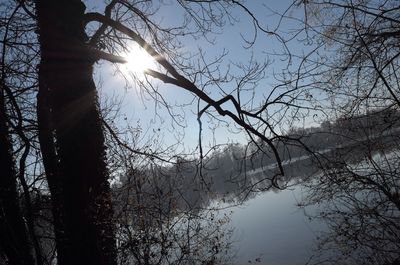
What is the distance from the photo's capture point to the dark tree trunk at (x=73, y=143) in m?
3.03

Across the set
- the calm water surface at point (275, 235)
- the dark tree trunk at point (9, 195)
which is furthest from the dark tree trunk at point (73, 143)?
the calm water surface at point (275, 235)

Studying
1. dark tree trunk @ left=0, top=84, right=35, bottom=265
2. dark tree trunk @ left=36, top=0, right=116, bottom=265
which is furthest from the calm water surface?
dark tree trunk @ left=36, top=0, right=116, bottom=265

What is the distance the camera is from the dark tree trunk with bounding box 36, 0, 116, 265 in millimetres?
3029

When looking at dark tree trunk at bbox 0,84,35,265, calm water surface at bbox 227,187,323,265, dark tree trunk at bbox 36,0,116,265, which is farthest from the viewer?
calm water surface at bbox 227,187,323,265

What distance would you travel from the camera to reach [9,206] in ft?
14.8

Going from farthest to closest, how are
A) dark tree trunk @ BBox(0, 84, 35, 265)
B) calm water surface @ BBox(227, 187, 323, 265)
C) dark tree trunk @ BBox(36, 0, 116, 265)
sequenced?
calm water surface @ BBox(227, 187, 323, 265)
dark tree trunk @ BBox(0, 84, 35, 265)
dark tree trunk @ BBox(36, 0, 116, 265)

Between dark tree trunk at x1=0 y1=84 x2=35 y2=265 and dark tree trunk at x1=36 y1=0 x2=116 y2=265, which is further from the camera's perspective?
dark tree trunk at x1=0 y1=84 x2=35 y2=265

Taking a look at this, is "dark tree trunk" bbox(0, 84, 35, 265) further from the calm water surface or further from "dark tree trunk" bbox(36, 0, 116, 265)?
the calm water surface

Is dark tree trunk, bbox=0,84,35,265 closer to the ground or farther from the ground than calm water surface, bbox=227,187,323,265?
farther from the ground

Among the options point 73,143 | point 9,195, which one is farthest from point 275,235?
point 73,143

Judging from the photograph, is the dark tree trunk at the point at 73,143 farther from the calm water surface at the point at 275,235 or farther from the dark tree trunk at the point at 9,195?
the calm water surface at the point at 275,235

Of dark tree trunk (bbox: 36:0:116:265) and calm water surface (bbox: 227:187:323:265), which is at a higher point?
dark tree trunk (bbox: 36:0:116:265)

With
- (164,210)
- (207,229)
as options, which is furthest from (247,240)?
(164,210)

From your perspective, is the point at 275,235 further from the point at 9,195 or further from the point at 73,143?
the point at 73,143
